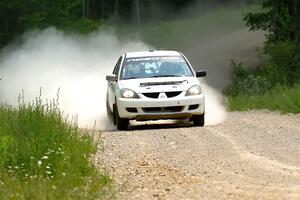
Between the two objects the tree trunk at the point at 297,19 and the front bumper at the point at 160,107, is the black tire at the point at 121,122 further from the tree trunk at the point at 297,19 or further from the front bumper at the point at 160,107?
the tree trunk at the point at 297,19

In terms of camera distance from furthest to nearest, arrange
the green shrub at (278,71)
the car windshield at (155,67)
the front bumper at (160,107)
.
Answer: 1. the green shrub at (278,71)
2. the car windshield at (155,67)
3. the front bumper at (160,107)

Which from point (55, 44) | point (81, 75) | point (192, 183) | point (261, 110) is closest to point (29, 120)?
point (192, 183)

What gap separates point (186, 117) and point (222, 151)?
181 inches

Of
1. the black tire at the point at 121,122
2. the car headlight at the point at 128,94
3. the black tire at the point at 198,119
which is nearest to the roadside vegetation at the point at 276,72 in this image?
the black tire at the point at 198,119

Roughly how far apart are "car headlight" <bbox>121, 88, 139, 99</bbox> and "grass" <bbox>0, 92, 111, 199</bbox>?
3393 millimetres

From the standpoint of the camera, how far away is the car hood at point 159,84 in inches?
701

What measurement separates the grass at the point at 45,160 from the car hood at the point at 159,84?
357 centimetres

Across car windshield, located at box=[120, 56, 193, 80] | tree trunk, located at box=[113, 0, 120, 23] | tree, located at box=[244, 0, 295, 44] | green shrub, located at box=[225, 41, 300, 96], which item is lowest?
green shrub, located at box=[225, 41, 300, 96]

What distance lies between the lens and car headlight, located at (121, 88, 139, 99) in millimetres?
17812

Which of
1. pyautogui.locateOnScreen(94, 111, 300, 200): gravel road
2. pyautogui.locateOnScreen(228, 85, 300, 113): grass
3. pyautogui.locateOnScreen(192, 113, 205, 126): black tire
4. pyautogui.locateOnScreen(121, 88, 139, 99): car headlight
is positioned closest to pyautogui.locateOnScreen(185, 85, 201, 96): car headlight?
pyautogui.locateOnScreen(192, 113, 205, 126): black tire

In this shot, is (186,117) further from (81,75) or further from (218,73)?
(218,73)

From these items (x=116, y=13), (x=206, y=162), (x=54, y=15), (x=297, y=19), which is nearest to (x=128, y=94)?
(x=206, y=162)

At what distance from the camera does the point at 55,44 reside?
42750 mm

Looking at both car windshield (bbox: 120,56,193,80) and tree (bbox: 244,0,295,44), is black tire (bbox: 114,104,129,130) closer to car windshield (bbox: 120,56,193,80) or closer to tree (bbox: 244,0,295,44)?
car windshield (bbox: 120,56,193,80)
